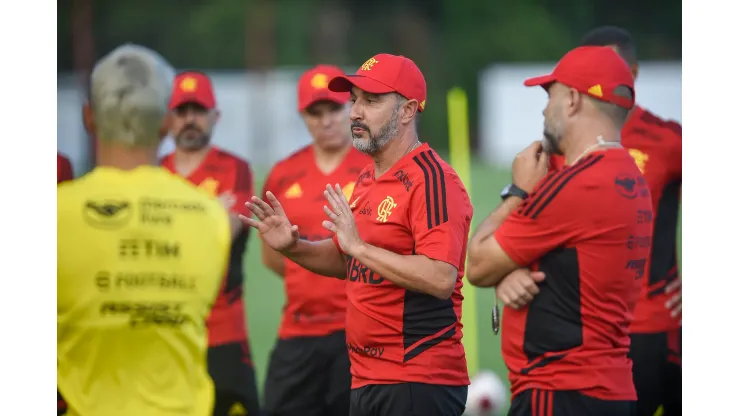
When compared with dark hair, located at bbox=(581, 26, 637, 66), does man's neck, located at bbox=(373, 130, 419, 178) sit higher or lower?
lower

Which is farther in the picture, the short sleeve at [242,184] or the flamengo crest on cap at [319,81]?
the short sleeve at [242,184]

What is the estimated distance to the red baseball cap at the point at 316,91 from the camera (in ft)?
16.3

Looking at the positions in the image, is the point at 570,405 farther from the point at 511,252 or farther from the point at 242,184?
the point at 242,184

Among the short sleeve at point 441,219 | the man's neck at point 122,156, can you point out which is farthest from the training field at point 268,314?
the man's neck at point 122,156

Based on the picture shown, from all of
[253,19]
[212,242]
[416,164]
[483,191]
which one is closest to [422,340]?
[416,164]

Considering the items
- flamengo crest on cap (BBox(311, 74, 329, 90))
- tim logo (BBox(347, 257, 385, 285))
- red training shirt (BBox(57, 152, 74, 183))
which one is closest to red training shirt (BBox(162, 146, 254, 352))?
flamengo crest on cap (BBox(311, 74, 329, 90))

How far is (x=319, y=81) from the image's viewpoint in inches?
197

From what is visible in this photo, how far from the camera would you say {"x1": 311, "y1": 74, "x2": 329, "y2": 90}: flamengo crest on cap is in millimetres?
5000

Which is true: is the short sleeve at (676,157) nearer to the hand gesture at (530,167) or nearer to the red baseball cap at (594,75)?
the red baseball cap at (594,75)

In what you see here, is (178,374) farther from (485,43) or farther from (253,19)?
(253,19)

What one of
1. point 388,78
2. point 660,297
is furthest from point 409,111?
point 660,297

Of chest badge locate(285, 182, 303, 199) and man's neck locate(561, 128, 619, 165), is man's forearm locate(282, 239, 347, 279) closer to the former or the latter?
man's neck locate(561, 128, 619, 165)

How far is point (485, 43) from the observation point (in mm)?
18922

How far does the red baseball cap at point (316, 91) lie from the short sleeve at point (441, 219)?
5.77ft
